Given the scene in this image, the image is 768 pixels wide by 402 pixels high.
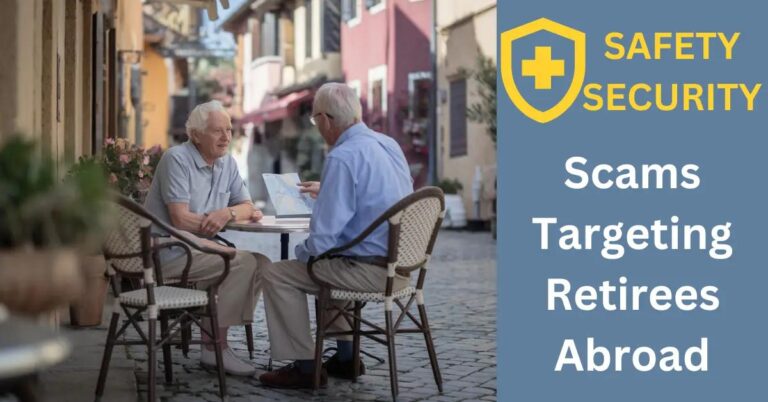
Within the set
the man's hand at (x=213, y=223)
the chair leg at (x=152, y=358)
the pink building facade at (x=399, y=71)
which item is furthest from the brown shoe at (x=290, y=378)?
the pink building facade at (x=399, y=71)

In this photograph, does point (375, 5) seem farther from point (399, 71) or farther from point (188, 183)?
point (188, 183)

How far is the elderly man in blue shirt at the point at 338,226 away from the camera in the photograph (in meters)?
5.64

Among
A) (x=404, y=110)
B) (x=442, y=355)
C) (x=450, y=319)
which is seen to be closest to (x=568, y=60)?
(x=442, y=355)

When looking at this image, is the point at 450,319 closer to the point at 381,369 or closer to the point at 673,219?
the point at 381,369

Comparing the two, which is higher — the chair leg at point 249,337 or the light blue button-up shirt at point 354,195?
the light blue button-up shirt at point 354,195

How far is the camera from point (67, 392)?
570cm

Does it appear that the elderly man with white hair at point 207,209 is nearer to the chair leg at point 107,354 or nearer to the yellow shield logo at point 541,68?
the chair leg at point 107,354

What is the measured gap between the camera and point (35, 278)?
7.94ft

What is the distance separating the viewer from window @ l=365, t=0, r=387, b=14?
2914cm

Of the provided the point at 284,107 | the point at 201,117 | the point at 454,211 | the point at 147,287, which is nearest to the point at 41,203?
the point at 147,287

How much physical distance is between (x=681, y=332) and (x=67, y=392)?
8.86 ft

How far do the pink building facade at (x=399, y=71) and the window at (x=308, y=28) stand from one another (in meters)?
4.66

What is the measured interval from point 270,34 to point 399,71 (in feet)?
39.4

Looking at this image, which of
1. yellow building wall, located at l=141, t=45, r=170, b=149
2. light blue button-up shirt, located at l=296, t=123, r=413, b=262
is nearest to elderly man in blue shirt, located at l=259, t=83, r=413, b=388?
light blue button-up shirt, located at l=296, t=123, r=413, b=262
